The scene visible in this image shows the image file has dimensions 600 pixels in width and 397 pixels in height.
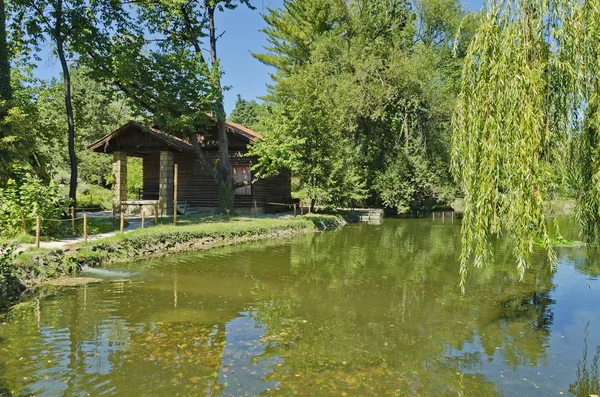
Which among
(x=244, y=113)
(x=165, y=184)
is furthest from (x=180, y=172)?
(x=244, y=113)

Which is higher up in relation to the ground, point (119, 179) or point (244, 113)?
point (244, 113)

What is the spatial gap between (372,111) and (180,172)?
13.8 meters

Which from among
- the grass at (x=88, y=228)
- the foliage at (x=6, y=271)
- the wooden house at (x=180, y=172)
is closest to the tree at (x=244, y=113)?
the wooden house at (x=180, y=172)

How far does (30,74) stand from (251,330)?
20.0 meters

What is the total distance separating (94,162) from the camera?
33562 mm

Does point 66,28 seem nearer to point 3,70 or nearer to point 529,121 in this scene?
point 3,70

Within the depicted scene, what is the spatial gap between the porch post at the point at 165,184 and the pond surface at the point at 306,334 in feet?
32.8

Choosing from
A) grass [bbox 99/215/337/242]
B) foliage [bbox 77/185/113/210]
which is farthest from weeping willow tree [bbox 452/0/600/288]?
foliage [bbox 77/185/113/210]

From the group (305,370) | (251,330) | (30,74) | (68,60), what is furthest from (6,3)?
(305,370)

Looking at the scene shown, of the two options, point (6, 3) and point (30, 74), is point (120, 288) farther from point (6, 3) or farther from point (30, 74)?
point (30, 74)

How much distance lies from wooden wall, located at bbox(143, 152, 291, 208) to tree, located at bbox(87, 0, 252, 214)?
9.32ft

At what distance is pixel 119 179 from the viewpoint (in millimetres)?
21062

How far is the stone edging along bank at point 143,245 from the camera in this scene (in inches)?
372

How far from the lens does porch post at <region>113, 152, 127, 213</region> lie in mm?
20688
